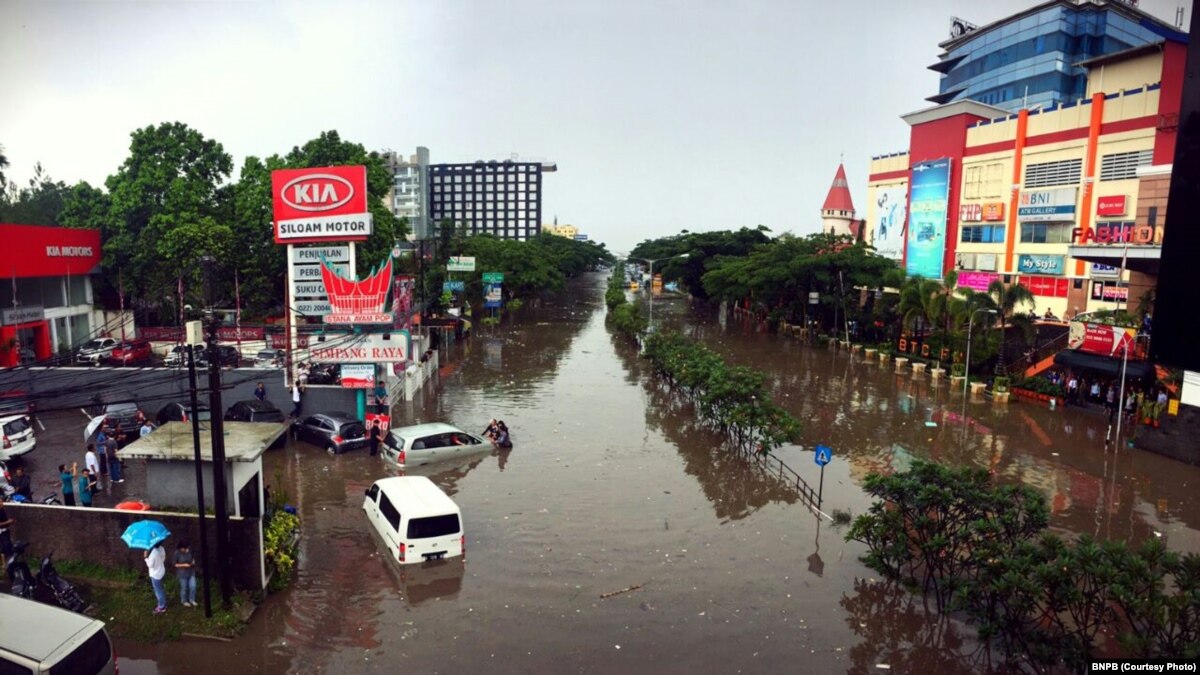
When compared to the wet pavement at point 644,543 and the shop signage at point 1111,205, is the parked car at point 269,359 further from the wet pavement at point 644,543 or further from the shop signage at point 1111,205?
the shop signage at point 1111,205

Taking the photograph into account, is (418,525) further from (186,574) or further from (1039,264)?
(1039,264)

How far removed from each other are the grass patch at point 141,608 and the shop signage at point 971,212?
47583 mm

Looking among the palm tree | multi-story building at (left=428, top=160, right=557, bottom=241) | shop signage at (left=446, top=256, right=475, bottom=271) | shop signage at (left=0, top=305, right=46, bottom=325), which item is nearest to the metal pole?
shop signage at (left=0, top=305, right=46, bottom=325)

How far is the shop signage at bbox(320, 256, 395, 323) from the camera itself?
22.9 meters

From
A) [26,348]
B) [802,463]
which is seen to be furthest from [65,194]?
[802,463]

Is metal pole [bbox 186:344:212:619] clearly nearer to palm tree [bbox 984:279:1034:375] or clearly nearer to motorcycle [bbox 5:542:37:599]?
motorcycle [bbox 5:542:37:599]

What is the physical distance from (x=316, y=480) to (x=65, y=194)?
230ft

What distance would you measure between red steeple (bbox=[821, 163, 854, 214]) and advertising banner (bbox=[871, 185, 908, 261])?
2469cm

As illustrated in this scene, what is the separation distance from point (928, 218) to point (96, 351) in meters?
49.8

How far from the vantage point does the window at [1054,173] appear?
135 feet

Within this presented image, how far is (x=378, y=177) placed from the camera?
46031mm

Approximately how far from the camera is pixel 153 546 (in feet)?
36.6

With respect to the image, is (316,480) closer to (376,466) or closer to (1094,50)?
(376,466)

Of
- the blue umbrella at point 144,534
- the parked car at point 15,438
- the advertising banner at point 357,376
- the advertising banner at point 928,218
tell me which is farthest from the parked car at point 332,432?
the advertising banner at point 928,218
